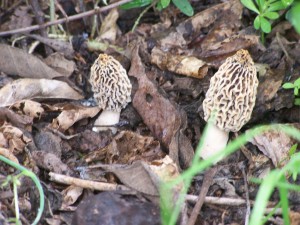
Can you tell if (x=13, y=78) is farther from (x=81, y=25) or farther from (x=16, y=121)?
(x=81, y=25)

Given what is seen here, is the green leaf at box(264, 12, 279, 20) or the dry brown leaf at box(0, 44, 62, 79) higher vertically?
the green leaf at box(264, 12, 279, 20)

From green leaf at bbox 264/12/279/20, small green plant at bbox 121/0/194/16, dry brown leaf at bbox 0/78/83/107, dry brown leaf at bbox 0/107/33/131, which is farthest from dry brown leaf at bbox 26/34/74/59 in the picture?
green leaf at bbox 264/12/279/20

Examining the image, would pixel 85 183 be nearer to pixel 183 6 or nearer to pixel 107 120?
pixel 107 120

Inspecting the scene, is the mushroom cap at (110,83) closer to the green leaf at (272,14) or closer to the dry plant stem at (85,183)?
the dry plant stem at (85,183)

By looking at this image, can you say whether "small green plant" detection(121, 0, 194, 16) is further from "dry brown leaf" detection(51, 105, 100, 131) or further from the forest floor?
"dry brown leaf" detection(51, 105, 100, 131)

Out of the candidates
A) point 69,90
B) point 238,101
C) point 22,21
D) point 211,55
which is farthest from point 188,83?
point 22,21

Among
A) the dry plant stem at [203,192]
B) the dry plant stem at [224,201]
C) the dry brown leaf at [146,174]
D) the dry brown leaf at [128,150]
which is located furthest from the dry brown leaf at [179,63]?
the dry plant stem at [224,201]
